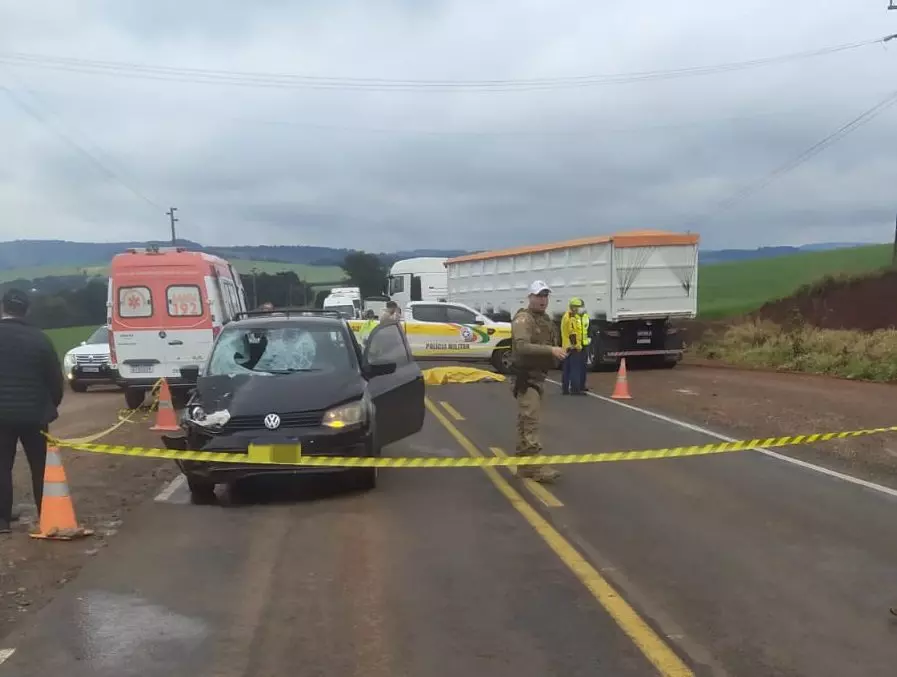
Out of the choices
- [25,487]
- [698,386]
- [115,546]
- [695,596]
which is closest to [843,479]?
[695,596]

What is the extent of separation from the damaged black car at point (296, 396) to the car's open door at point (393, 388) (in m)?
0.01

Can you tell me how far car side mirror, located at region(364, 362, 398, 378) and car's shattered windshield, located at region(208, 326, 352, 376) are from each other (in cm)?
32

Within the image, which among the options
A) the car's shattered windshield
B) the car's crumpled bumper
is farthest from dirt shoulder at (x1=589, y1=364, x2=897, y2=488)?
the car's shattered windshield

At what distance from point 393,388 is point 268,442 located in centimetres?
169

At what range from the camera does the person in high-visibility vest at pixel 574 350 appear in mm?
17984

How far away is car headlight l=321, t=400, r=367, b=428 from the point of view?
8375 mm

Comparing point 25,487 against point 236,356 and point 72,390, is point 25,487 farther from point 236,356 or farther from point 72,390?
point 72,390

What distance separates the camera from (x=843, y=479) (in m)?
9.51

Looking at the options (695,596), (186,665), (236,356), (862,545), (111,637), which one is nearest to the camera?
(186,665)

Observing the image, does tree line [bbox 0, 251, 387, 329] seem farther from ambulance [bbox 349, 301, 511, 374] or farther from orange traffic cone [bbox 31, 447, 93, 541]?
ambulance [bbox 349, 301, 511, 374]

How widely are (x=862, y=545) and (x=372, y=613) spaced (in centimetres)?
374

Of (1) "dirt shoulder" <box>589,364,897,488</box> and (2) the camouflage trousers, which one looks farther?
(1) "dirt shoulder" <box>589,364,897,488</box>

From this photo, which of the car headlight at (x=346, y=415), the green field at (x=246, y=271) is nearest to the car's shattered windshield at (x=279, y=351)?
the car headlight at (x=346, y=415)

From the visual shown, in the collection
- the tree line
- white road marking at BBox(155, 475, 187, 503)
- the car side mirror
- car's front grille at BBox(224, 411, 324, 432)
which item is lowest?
white road marking at BBox(155, 475, 187, 503)
